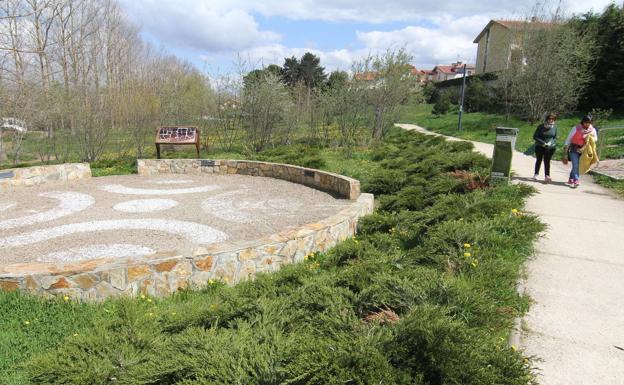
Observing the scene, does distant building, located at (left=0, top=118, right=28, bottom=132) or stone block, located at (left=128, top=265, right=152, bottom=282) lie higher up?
distant building, located at (left=0, top=118, right=28, bottom=132)

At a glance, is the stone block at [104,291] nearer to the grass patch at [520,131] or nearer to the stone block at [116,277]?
the stone block at [116,277]

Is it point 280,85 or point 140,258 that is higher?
point 280,85

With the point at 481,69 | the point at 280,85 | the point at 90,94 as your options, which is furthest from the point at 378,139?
the point at 481,69

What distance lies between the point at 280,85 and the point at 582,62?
52.4 feet

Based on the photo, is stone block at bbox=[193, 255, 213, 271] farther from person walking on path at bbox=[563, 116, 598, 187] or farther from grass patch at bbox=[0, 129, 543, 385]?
person walking on path at bbox=[563, 116, 598, 187]

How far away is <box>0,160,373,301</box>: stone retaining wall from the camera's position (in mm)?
3812

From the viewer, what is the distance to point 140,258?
13.7 ft

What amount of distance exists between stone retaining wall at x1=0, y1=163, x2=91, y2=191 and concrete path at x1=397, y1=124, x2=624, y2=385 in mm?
10574

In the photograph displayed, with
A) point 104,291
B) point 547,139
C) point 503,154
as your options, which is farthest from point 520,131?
point 104,291

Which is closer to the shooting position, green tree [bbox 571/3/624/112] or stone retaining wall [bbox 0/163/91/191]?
stone retaining wall [bbox 0/163/91/191]

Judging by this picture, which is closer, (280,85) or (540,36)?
(280,85)

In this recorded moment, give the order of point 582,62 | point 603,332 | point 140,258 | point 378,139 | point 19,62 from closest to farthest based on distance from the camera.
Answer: point 603,332
point 140,258
point 19,62
point 378,139
point 582,62

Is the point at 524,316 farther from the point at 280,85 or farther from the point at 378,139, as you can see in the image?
the point at 378,139

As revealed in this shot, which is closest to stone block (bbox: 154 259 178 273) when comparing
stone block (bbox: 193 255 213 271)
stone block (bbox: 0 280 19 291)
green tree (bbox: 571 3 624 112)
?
stone block (bbox: 193 255 213 271)
